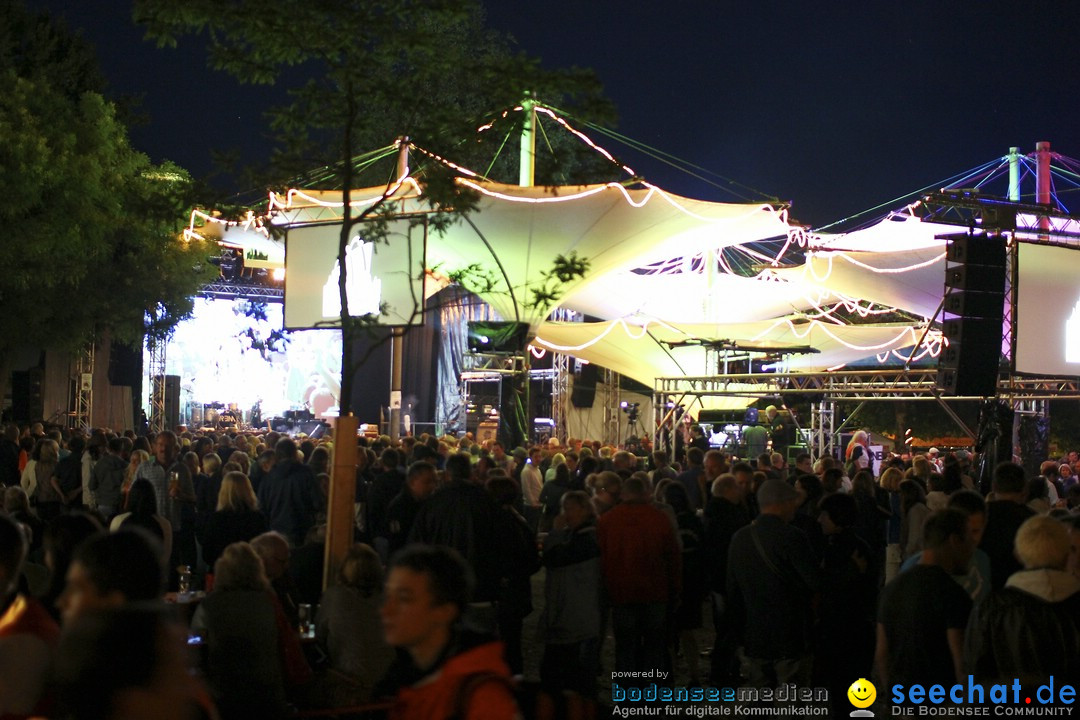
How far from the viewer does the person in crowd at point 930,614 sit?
456cm

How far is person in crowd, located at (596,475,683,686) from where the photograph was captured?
724 centimetres

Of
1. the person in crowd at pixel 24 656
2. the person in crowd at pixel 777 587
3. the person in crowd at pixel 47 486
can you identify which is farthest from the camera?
the person in crowd at pixel 47 486

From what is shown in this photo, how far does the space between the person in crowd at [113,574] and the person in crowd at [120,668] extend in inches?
35.4

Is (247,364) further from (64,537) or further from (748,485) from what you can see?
(64,537)

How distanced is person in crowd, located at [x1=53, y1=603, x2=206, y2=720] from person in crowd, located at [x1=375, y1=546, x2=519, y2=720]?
2.33 feet

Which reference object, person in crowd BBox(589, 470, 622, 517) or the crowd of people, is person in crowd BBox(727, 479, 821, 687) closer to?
the crowd of people

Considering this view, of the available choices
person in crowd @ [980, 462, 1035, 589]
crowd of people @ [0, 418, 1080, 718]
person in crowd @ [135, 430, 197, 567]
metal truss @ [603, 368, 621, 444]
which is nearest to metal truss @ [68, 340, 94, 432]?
metal truss @ [603, 368, 621, 444]

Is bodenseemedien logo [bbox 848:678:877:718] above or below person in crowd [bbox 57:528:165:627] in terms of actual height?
below

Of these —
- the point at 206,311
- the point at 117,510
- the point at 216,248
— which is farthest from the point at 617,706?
the point at 206,311

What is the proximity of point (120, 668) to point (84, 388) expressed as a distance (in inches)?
1035

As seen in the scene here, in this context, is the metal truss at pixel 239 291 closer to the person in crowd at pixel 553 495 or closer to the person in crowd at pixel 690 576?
the person in crowd at pixel 553 495

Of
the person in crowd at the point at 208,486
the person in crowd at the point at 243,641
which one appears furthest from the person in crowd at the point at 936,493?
the person in crowd at the point at 208,486

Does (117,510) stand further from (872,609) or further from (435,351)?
(435,351)

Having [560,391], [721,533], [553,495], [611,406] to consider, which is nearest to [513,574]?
[721,533]
